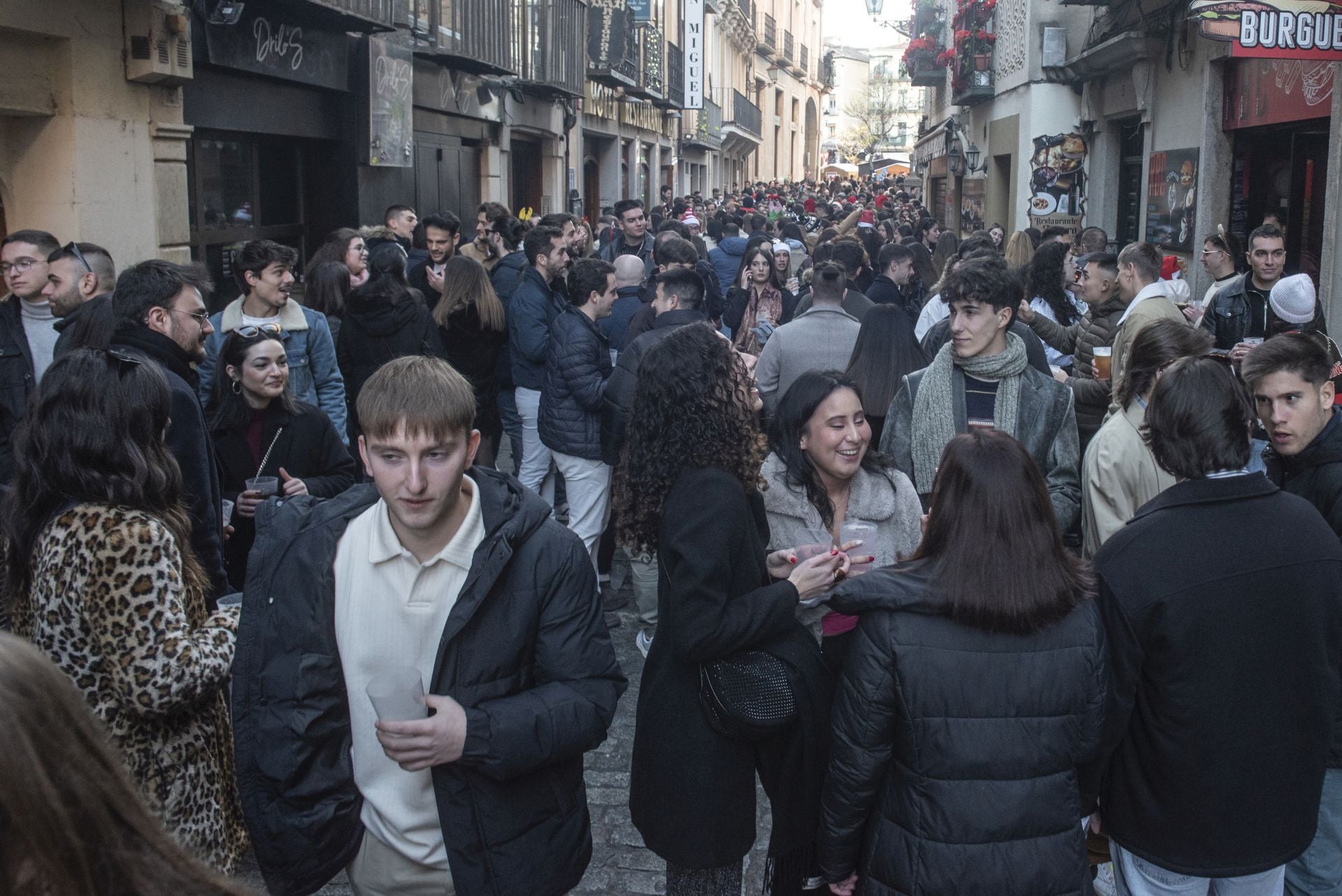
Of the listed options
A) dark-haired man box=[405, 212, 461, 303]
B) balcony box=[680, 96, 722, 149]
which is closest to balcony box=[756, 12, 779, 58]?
balcony box=[680, 96, 722, 149]

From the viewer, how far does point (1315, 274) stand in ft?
31.0

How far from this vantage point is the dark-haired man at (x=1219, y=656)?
2.64 meters

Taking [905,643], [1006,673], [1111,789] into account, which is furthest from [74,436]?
[1111,789]

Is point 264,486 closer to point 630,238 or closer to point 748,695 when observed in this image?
point 748,695

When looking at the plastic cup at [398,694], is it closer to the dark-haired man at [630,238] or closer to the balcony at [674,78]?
the dark-haired man at [630,238]

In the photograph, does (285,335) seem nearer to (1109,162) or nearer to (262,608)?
(262,608)

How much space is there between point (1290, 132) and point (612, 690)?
10072 mm

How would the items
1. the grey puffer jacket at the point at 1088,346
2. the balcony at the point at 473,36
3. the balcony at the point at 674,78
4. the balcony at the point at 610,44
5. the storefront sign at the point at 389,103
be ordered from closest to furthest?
the grey puffer jacket at the point at 1088,346, the storefront sign at the point at 389,103, the balcony at the point at 473,36, the balcony at the point at 610,44, the balcony at the point at 674,78

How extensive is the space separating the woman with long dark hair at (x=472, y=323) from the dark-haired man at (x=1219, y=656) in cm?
494

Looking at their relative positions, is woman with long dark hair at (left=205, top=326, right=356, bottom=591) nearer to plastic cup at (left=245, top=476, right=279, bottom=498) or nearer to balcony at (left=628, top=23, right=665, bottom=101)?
plastic cup at (left=245, top=476, right=279, bottom=498)

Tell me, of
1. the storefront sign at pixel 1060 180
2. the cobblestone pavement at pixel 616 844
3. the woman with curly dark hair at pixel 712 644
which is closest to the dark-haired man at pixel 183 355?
the cobblestone pavement at pixel 616 844

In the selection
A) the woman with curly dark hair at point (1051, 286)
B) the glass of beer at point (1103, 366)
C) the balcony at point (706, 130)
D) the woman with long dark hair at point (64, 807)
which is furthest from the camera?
the balcony at point (706, 130)

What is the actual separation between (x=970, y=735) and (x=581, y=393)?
3.94 metres

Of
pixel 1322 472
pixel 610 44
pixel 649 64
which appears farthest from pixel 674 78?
pixel 1322 472
